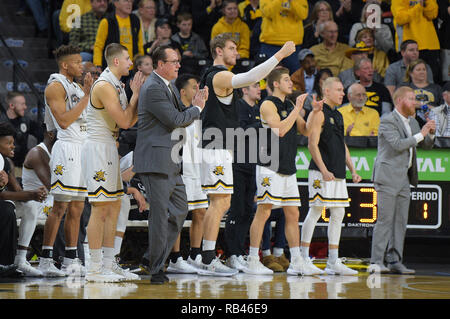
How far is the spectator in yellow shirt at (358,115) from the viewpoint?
11547 mm

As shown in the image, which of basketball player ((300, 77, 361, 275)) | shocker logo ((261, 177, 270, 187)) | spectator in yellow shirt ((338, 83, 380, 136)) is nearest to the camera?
shocker logo ((261, 177, 270, 187))

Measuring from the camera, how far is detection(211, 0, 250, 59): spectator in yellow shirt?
45.9ft

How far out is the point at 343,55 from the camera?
13.7 meters

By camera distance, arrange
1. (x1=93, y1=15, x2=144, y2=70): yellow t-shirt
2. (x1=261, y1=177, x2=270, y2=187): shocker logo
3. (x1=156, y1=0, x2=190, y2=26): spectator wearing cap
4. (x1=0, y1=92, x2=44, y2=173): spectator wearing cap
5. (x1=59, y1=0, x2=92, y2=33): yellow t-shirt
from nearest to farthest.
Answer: (x1=261, y1=177, x2=270, y2=187): shocker logo < (x1=0, y1=92, x2=44, y2=173): spectator wearing cap < (x1=93, y1=15, x2=144, y2=70): yellow t-shirt < (x1=59, y1=0, x2=92, y2=33): yellow t-shirt < (x1=156, y1=0, x2=190, y2=26): spectator wearing cap

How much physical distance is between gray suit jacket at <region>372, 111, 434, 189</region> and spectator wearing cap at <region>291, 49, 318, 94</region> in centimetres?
355

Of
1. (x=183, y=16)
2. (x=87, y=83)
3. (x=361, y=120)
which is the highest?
(x=183, y=16)

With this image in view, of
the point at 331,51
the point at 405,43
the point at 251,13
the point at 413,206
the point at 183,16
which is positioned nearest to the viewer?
the point at 413,206

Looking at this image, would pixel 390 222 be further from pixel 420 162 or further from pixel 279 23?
pixel 279 23

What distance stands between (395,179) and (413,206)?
1115 millimetres

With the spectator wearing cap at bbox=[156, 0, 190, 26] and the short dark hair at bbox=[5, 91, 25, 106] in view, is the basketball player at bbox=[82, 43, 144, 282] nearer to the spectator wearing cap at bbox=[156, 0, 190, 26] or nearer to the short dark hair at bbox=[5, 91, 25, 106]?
the short dark hair at bbox=[5, 91, 25, 106]

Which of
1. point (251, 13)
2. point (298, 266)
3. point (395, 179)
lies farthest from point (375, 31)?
point (298, 266)

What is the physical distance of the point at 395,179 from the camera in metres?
9.33

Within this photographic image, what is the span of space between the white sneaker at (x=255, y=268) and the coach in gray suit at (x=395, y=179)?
4.16 feet

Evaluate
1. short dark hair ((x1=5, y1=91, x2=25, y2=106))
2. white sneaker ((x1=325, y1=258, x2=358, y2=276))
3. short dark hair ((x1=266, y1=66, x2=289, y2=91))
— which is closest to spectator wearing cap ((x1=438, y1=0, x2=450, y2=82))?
short dark hair ((x1=266, y1=66, x2=289, y2=91))
